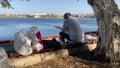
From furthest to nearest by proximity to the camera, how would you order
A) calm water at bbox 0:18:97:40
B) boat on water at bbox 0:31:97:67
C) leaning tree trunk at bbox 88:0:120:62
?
calm water at bbox 0:18:97:40
leaning tree trunk at bbox 88:0:120:62
boat on water at bbox 0:31:97:67

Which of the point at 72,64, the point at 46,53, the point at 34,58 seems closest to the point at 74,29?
the point at 46,53

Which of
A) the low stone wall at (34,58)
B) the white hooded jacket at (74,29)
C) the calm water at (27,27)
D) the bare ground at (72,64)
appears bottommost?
the calm water at (27,27)

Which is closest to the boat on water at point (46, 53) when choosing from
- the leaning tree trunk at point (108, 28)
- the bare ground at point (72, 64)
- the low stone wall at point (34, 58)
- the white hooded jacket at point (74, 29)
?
the low stone wall at point (34, 58)

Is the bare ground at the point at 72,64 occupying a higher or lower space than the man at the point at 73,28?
lower

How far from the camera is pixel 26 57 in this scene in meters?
10.4

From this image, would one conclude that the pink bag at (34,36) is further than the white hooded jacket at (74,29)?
No

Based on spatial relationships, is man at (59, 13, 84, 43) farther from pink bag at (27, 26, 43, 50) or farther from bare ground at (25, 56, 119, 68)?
pink bag at (27, 26, 43, 50)

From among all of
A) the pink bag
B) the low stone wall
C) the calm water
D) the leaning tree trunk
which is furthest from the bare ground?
the calm water

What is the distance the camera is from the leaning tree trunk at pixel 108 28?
10531 millimetres

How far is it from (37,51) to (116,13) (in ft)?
9.22

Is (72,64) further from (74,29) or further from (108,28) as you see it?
(74,29)

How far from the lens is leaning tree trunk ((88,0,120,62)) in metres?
10.5

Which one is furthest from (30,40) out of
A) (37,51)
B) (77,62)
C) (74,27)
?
(74,27)

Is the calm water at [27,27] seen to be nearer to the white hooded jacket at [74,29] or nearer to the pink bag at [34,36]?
the white hooded jacket at [74,29]
